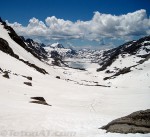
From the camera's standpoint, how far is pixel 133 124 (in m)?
14.6

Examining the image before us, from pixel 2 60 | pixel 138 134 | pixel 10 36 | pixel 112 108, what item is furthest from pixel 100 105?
pixel 10 36

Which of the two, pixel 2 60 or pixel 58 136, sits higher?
pixel 2 60

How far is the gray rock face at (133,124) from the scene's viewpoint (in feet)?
45.5

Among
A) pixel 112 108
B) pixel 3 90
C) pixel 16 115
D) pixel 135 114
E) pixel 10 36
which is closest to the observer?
pixel 135 114

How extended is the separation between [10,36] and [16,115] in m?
88.3

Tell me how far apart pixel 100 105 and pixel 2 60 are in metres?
27.5

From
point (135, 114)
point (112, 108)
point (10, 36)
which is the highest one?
point (10, 36)

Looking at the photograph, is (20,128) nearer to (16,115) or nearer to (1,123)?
(1,123)

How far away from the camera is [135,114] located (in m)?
15.4

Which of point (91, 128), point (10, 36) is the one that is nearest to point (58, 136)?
point (91, 128)

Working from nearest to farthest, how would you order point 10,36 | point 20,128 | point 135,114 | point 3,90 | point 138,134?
point 138,134
point 20,128
point 135,114
point 3,90
point 10,36

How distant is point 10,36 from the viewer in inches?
3937

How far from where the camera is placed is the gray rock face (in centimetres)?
1386

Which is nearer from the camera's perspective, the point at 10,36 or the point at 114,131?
the point at 114,131
